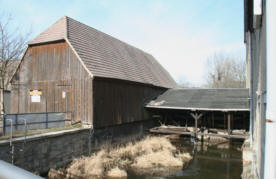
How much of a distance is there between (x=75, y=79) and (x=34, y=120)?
9.35 ft

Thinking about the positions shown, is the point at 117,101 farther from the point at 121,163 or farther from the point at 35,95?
the point at 35,95

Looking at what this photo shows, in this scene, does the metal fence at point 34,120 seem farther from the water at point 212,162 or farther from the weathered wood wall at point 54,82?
the water at point 212,162

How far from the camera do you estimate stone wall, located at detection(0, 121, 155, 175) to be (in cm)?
782

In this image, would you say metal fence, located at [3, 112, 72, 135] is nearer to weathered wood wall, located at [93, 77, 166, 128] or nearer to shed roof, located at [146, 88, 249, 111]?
weathered wood wall, located at [93, 77, 166, 128]

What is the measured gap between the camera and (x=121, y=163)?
1064cm

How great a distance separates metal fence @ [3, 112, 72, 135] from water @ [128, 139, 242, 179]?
4.38 m

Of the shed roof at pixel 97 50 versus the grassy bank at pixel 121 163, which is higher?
the shed roof at pixel 97 50

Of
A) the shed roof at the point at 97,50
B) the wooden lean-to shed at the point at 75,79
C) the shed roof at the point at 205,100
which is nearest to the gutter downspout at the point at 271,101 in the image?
the wooden lean-to shed at the point at 75,79

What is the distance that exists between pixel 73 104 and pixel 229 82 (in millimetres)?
31844

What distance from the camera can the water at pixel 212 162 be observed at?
956 cm

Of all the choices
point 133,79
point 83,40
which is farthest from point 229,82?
point 83,40

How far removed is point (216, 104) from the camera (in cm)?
1495

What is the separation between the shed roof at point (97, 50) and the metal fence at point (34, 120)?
2.74m

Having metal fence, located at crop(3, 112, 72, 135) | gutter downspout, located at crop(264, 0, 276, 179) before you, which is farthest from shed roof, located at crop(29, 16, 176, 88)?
gutter downspout, located at crop(264, 0, 276, 179)
